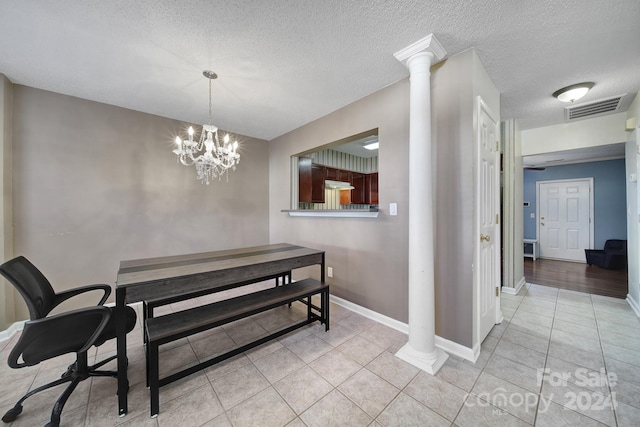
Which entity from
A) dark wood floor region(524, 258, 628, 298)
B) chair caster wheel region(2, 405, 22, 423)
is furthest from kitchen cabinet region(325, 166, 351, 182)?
chair caster wheel region(2, 405, 22, 423)

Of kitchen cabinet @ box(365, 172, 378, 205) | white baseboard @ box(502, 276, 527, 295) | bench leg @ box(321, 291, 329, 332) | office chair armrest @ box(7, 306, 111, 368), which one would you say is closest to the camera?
office chair armrest @ box(7, 306, 111, 368)

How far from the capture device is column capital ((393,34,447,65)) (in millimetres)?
1784

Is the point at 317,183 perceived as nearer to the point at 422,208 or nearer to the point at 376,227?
the point at 376,227

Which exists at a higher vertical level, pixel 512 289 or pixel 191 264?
pixel 191 264

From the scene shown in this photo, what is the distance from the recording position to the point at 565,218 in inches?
220

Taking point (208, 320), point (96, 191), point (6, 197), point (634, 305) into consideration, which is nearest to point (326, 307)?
point (208, 320)

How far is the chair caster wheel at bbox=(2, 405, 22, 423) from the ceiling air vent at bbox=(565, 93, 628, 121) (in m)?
5.75

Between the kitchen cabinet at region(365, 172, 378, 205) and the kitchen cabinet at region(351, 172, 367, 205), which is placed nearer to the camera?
the kitchen cabinet at region(365, 172, 378, 205)

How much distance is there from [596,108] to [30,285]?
19.1 ft

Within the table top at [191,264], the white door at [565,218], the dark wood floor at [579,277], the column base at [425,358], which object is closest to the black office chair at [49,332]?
the table top at [191,264]

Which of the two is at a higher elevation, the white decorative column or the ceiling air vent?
the ceiling air vent

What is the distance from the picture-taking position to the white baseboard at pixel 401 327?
193 centimetres

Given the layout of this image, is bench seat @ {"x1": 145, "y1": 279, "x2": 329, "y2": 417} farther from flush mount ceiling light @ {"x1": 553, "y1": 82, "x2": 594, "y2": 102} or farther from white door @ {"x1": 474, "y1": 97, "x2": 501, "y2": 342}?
flush mount ceiling light @ {"x1": 553, "y1": 82, "x2": 594, "y2": 102}

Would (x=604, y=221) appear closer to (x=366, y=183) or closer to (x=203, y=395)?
(x=366, y=183)
